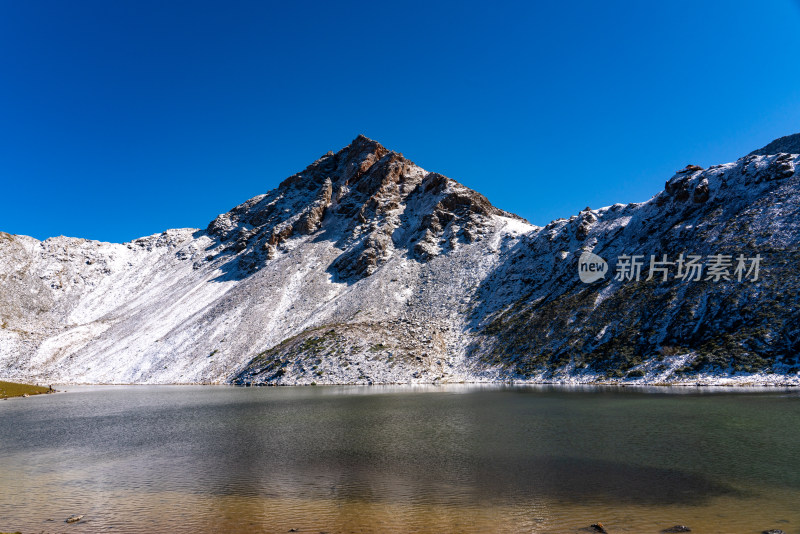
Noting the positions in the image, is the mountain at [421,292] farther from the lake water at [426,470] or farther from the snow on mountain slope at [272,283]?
the lake water at [426,470]

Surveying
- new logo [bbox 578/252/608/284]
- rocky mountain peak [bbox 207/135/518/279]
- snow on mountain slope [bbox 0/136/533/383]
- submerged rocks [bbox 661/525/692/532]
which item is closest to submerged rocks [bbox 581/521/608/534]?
submerged rocks [bbox 661/525/692/532]

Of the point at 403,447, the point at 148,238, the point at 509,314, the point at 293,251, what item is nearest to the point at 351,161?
the point at 293,251

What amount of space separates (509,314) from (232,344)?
68097 mm

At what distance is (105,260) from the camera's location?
579 feet

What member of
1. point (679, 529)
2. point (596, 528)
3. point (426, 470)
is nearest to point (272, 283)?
point (426, 470)

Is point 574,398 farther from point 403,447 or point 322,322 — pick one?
point 322,322

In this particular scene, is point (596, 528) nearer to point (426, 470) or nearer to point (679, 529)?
point (679, 529)

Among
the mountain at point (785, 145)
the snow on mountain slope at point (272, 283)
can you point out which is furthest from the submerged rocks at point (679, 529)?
the mountain at point (785, 145)

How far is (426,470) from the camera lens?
74.2 ft

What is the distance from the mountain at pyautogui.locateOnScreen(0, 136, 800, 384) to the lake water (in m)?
27.8

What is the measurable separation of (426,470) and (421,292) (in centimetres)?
9470

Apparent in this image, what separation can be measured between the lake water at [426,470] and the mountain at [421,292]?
27755 mm

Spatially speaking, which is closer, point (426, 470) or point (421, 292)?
point (426, 470)

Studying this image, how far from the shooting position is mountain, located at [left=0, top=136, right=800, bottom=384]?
6675 centimetres
